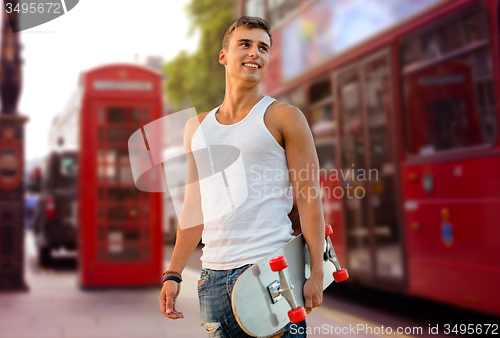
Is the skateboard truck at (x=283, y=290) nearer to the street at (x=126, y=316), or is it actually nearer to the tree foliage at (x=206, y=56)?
the street at (x=126, y=316)

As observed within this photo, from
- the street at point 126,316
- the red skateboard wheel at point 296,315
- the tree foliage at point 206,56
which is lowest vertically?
the street at point 126,316

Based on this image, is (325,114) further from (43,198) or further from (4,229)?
(43,198)

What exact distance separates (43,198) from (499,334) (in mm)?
7735

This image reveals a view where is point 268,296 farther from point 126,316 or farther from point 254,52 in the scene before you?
point 126,316

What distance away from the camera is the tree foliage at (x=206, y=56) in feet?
64.5

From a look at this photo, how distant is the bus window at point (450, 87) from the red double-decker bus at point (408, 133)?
0.01 metres

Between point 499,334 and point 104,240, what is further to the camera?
point 104,240

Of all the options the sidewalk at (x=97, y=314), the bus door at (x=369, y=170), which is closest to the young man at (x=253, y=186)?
the sidewalk at (x=97, y=314)

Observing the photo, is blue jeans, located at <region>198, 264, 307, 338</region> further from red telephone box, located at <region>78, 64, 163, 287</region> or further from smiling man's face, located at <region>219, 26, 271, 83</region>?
red telephone box, located at <region>78, 64, 163, 287</region>

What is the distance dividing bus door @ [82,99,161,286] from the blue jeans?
524 cm

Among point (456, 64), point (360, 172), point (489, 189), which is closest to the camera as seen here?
point (489, 189)

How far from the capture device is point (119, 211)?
6.98 meters

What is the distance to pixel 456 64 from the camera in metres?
4.65

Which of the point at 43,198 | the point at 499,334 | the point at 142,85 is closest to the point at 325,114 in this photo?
the point at 142,85
